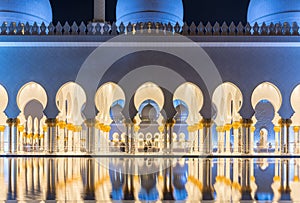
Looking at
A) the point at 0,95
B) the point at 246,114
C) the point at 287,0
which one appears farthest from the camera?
the point at 0,95

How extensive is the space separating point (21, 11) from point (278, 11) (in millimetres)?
6505

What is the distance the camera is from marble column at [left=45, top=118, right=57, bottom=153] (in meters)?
8.46

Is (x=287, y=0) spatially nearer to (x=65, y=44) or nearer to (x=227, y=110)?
(x=227, y=110)

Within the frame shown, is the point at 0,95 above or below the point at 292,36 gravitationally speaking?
below

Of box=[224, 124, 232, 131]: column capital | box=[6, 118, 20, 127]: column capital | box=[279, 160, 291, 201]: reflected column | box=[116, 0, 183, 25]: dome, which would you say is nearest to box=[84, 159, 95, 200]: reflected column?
box=[279, 160, 291, 201]: reflected column

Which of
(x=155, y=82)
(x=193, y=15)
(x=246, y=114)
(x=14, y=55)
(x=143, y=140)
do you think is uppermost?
(x=193, y=15)

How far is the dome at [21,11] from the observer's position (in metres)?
10.1

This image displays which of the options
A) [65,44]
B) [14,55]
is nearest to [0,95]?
[14,55]

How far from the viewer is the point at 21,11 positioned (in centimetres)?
1027

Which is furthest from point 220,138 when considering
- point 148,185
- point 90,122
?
point 148,185

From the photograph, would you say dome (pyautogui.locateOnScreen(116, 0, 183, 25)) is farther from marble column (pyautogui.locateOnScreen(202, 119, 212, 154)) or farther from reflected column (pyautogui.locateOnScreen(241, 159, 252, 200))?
reflected column (pyautogui.locateOnScreen(241, 159, 252, 200))

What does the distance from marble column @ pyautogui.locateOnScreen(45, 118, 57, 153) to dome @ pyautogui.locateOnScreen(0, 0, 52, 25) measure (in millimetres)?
3275

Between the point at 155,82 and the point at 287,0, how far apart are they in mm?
4106

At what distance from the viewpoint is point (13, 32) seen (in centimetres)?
870
